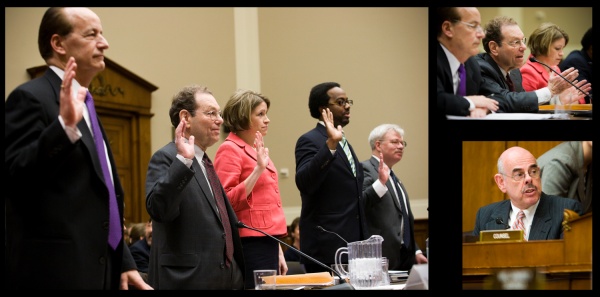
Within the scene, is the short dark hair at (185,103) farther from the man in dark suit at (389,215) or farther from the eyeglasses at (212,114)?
the man in dark suit at (389,215)

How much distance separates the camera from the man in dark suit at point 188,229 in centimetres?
266

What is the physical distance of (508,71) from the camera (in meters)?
2.53

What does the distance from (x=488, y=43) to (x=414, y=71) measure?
5.28 m

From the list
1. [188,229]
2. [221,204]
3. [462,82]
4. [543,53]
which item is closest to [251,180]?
[221,204]

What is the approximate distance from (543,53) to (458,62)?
0.36 meters

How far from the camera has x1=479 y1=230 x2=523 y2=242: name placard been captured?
95.6 inches

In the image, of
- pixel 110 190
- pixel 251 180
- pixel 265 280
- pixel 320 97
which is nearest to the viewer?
pixel 110 190

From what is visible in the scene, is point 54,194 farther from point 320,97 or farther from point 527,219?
point 320,97

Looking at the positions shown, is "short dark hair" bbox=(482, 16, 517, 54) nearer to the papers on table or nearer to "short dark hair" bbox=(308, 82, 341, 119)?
the papers on table

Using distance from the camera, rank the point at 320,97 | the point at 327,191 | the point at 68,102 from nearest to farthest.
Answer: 1. the point at 68,102
2. the point at 327,191
3. the point at 320,97

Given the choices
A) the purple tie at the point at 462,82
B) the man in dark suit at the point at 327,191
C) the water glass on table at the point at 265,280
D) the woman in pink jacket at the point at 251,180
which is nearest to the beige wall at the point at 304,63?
the man in dark suit at the point at 327,191

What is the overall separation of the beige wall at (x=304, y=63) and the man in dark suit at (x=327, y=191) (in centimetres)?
329

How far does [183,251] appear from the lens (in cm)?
277
